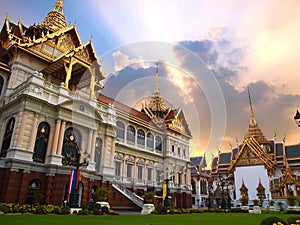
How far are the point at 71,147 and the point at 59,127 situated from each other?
7.58ft

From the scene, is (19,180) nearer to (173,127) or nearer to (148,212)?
(148,212)

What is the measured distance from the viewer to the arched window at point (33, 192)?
18.6 meters

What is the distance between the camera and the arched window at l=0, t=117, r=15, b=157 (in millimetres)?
20359

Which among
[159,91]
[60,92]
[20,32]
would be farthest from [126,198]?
[159,91]

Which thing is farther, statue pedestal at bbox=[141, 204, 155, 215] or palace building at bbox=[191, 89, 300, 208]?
palace building at bbox=[191, 89, 300, 208]

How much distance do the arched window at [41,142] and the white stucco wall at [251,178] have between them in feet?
127

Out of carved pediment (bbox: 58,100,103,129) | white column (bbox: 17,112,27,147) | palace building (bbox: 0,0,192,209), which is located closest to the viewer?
white column (bbox: 17,112,27,147)

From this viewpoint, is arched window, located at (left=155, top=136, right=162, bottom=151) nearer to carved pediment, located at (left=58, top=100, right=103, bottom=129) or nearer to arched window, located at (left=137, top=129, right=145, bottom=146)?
arched window, located at (left=137, top=129, right=145, bottom=146)

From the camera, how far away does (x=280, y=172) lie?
4688cm

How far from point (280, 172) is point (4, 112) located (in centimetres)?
4685

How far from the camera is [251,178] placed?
46469 millimetres

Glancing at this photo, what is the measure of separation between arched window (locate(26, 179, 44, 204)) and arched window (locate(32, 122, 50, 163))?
70.5 inches

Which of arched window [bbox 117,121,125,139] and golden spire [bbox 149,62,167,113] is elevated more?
golden spire [bbox 149,62,167,113]

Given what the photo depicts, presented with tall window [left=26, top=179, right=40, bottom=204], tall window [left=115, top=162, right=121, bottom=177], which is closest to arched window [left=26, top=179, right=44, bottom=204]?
tall window [left=26, top=179, right=40, bottom=204]
